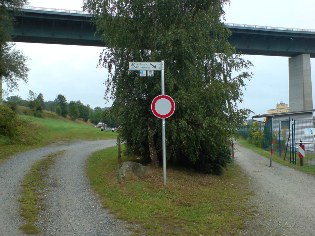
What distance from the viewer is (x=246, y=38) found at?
43.5 meters

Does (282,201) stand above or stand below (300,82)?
below

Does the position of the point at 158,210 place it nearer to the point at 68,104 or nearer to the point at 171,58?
the point at 171,58

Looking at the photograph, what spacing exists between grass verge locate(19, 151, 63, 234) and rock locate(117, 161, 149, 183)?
7.21 ft

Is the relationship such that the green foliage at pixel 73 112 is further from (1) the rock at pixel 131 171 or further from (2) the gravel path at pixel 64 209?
(1) the rock at pixel 131 171

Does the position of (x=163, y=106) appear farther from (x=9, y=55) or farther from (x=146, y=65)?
(x=9, y=55)

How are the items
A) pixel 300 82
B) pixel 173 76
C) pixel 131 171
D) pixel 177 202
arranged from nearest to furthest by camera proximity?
1. pixel 177 202
2. pixel 131 171
3. pixel 173 76
4. pixel 300 82

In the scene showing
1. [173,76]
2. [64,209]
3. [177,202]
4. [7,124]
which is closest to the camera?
[64,209]

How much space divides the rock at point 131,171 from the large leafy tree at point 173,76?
1540 mm

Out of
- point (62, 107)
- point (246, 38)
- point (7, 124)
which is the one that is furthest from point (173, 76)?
point (62, 107)

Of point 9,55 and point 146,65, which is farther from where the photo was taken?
point 9,55

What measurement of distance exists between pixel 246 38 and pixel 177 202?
35.8 meters

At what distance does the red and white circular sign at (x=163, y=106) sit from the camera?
39.7 ft

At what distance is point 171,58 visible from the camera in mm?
14664

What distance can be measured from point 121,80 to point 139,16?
230 centimetres
